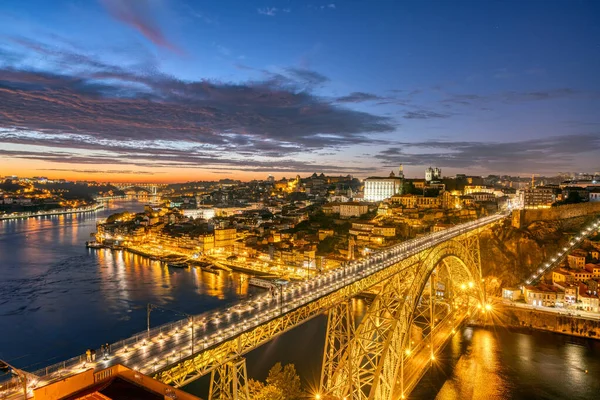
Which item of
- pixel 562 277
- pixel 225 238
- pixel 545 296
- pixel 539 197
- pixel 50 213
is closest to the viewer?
pixel 545 296

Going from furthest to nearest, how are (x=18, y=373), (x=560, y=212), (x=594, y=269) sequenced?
(x=560, y=212) < (x=594, y=269) < (x=18, y=373)

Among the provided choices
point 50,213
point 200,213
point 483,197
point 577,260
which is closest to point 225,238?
point 577,260

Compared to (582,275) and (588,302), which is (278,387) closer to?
(588,302)

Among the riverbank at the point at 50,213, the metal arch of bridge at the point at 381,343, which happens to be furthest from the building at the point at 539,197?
the riverbank at the point at 50,213

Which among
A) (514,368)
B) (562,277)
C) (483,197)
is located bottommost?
(514,368)

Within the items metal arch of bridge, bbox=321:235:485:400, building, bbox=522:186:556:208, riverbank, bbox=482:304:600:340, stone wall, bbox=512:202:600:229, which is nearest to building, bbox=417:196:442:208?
building, bbox=522:186:556:208

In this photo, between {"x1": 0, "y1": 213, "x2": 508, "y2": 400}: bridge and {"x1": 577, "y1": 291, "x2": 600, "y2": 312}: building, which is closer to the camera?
{"x1": 0, "y1": 213, "x2": 508, "y2": 400}: bridge

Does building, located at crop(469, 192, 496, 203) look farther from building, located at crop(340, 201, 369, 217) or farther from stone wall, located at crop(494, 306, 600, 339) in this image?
stone wall, located at crop(494, 306, 600, 339)
